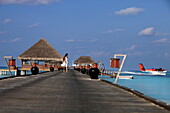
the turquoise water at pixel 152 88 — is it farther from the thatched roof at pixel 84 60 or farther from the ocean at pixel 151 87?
the thatched roof at pixel 84 60

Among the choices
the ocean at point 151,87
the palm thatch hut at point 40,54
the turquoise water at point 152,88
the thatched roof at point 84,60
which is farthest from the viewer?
the thatched roof at point 84,60

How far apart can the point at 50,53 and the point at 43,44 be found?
15.0ft

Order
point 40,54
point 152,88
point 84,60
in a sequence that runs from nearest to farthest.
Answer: point 152,88 < point 40,54 < point 84,60

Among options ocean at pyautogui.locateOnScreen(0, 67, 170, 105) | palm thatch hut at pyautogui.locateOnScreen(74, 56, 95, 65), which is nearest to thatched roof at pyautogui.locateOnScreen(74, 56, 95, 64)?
palm thatch hut at pyautogui.locateOnScreen(74, 56, 95, 65)

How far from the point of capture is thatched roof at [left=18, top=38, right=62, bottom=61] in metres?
96.2

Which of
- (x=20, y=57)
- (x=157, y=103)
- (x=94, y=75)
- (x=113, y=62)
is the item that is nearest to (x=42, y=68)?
(x=20, y=57)

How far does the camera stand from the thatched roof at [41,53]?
9619cm

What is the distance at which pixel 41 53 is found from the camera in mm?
98125

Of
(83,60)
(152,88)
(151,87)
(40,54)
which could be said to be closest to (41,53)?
(40,54)

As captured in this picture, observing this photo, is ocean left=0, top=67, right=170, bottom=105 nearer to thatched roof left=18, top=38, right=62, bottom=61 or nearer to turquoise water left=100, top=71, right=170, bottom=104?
turquoise water left=100, top=71, right=170, bottom=104

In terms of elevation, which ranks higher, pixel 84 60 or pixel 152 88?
pixel 84 60

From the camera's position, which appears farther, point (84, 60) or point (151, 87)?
point (84, 60)

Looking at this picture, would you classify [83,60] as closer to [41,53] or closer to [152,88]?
[41,53]

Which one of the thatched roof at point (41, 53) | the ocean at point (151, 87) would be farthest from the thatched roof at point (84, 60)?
the ocean at point (151, 87)
